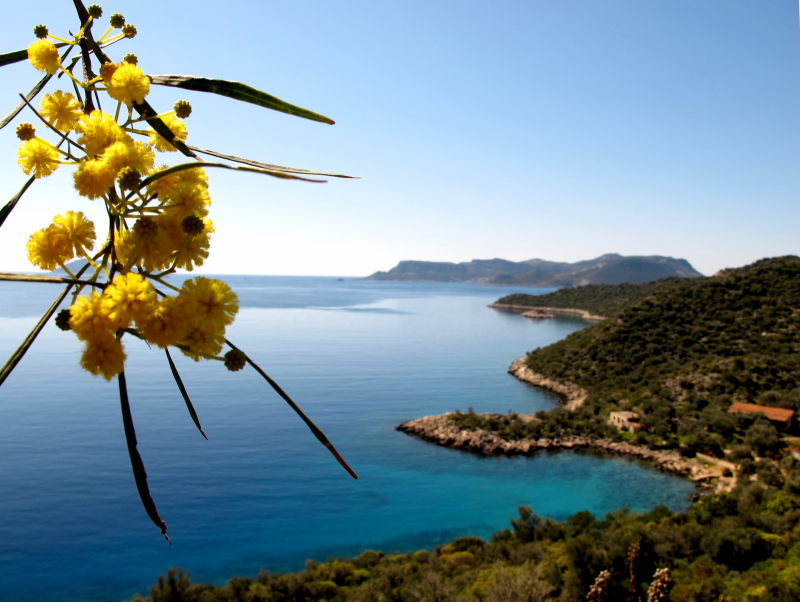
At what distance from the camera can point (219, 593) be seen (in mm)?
14531

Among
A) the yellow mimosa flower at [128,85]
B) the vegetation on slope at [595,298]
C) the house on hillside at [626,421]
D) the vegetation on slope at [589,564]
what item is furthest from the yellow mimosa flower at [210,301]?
the vegetation on slope at [595,298]

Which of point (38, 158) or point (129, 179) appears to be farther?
point (38, 158)

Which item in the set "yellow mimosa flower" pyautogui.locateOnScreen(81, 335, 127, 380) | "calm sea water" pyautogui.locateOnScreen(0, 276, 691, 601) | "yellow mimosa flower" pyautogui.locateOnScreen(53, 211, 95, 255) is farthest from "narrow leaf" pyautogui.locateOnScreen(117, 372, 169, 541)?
"calm sea water" pyautogui.locateOnScreen(0, 276, 691, 601)

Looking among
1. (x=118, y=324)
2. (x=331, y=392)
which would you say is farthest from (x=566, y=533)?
(x=331, y=392)

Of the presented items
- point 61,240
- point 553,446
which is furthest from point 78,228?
point 553,446

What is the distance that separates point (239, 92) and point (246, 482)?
2789 cm

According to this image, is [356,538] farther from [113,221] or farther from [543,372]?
[543,372]

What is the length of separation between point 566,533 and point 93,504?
20.9m

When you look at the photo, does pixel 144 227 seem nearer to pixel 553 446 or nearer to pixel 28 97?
pixel 28 97

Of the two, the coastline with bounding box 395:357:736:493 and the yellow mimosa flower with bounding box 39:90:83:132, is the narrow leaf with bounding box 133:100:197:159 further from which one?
the coastline with bounding box 395:357:736:493

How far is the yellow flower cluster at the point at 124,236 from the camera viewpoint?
622 millimetres

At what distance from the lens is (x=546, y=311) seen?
113 meters

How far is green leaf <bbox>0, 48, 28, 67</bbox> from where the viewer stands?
783mm

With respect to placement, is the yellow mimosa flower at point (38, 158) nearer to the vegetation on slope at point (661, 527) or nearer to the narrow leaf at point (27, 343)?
the narrow leaf at point (27, 343)
